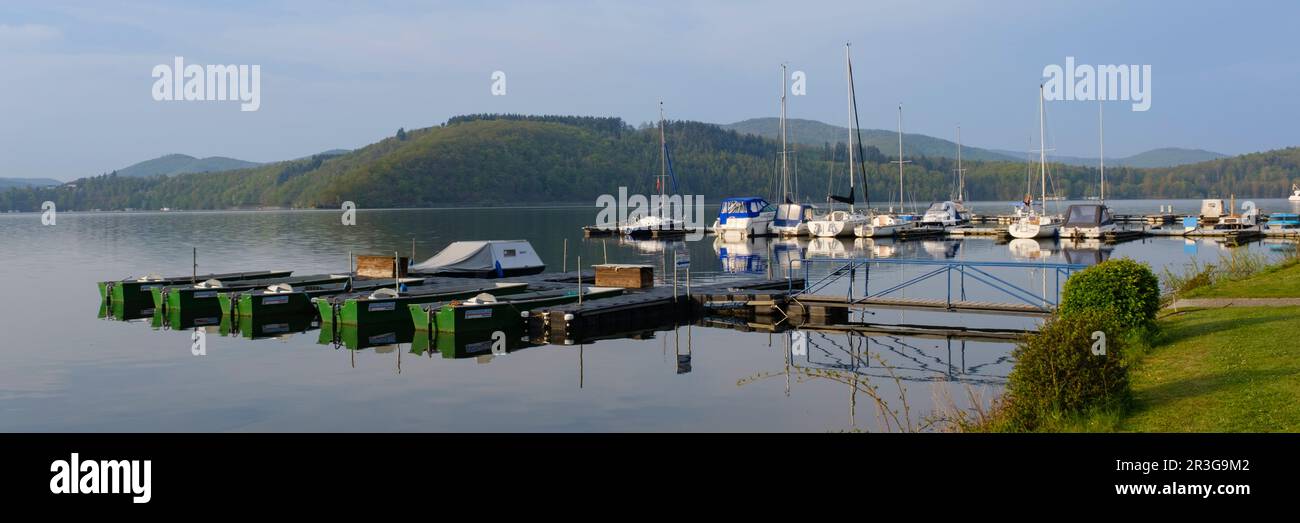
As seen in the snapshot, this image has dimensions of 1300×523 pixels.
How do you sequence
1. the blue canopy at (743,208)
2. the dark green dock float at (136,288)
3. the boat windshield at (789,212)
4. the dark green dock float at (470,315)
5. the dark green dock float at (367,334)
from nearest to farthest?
the dark green dock float at (470,315) → the dark green dock float at (367,334) → the dark green dock float at (136,288) → the blue canopy at (743,208) → the boat windshield at (789,212)

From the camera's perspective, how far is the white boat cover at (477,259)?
51.3 m

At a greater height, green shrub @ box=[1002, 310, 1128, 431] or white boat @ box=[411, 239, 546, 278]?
white boat @ box=[411, 239, 546, 278]

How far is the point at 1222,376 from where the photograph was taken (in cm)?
1595

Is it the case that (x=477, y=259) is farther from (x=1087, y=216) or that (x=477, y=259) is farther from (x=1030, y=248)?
(x=1087, y=216)

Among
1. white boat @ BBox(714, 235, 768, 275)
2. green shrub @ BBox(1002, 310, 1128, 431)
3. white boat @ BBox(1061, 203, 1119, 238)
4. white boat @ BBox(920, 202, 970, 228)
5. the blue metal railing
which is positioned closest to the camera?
green shrub @ BBox(1002, 310, 1128, 431)

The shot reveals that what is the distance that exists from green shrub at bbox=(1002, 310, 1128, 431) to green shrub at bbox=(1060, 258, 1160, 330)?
6.86 metres

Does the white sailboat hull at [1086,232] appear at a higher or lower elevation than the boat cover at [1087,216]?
lower

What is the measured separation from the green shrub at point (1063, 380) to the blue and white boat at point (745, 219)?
89.7 m

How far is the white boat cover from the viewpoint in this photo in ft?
168

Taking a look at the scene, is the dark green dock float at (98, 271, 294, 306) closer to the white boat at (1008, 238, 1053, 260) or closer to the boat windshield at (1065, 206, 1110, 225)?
the white boat at (1008, 238, 1053, 260)

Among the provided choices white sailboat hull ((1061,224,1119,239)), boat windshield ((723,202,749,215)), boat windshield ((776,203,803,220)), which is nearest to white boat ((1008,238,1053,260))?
white sailboat hull ((1061,224,1119,239))

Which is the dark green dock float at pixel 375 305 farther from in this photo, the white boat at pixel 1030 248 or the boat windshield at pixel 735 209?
the boat windshield at pixel 735 209

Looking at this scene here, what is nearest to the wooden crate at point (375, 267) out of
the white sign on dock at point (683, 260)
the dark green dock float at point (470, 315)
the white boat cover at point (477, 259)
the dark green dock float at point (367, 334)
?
the white boat cover at point (477, 259)

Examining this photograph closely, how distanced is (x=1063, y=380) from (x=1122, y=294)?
8262 mm
